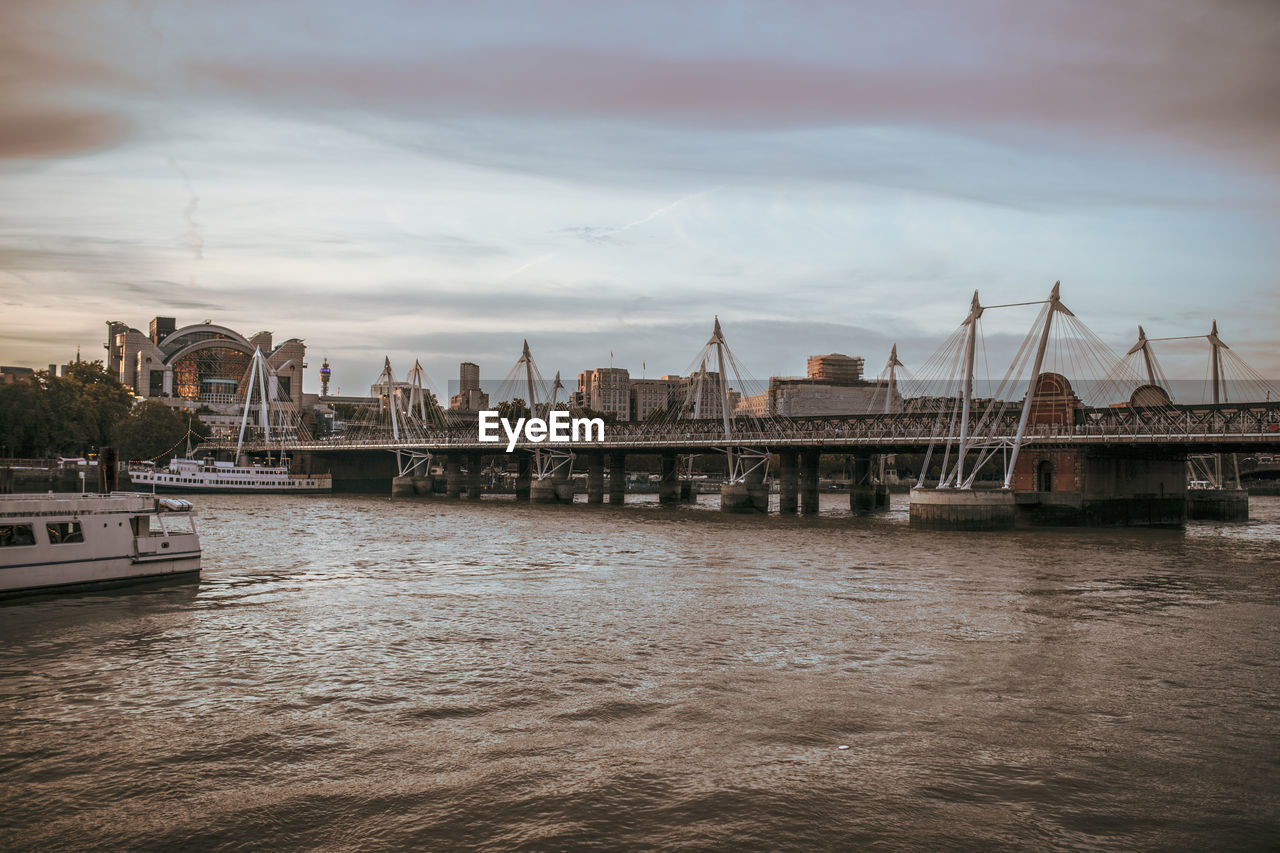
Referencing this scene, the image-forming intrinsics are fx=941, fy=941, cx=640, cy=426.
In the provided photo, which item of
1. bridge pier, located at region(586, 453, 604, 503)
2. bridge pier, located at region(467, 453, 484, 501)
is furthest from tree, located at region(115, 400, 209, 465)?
bridge pier, located at region(586, 453, 604, 503)

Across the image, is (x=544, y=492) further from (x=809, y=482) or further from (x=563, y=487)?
(x=809, y=482)

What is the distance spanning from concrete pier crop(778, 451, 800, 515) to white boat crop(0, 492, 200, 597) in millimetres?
72060

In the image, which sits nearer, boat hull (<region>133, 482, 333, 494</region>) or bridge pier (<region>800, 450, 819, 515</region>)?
bridge pier (<region>800, 450, 819, 515</region>)

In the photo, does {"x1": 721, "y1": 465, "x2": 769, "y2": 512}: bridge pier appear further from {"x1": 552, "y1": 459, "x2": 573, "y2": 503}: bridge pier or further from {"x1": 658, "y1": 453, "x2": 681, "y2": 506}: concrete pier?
{"x1": 552, "y1": 459, "x2": 573, "y2": 503}: bridge pier

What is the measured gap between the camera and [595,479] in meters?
136

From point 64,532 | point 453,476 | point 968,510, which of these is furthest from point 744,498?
point 64,532

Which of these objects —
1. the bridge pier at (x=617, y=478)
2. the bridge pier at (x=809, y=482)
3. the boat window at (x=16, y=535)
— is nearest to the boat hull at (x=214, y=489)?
the bridge pier at (x=617, y=478)

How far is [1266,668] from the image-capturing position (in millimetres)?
23344

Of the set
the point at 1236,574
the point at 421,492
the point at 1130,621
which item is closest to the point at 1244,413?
the point at 1236,574

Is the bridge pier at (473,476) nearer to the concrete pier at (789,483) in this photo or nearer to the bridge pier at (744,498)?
the bridge pier at (744,498)

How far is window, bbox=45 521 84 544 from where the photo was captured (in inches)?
1254

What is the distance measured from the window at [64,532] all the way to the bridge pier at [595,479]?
95.7m

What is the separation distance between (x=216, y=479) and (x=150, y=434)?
37.7 m

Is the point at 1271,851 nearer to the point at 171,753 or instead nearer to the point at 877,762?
the point at 877,762
